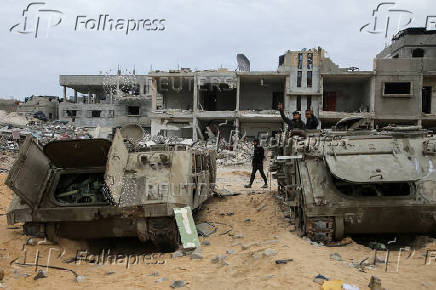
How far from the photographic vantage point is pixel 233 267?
5031mm

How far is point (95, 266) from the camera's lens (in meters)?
5.65

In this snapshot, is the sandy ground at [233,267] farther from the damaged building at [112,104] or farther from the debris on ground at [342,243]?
the damaged building at [112,104]

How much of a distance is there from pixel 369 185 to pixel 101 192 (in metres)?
3.92

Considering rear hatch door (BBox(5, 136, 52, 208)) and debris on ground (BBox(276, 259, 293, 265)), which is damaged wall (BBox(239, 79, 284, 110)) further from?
debris on ground (BBox(276, 259, 293, 265))

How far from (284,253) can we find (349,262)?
0.77 metres

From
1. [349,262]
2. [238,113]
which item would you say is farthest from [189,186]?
[238,113]

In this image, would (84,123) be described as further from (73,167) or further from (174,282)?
(174,282)

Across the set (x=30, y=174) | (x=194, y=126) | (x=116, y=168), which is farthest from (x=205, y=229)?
(x=194, y=126)

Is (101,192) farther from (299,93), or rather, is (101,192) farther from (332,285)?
(299,93)

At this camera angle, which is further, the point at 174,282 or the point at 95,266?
the point at 95,266

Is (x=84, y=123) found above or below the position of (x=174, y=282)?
above

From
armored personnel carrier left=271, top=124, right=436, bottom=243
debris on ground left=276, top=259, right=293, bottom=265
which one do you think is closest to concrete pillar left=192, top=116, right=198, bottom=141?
armored personnel carrier left=271, top=124, right=436, bottom=243

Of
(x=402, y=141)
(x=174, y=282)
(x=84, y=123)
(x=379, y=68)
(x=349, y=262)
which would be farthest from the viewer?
A: (x=84, y=123)

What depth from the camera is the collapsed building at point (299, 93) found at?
90.0 feet
